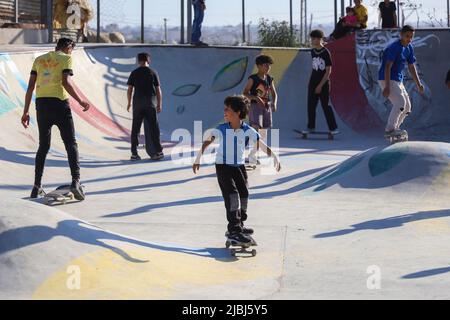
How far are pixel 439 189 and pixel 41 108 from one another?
446 cm

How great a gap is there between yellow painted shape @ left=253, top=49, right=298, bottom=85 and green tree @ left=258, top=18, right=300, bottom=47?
630 centimetres

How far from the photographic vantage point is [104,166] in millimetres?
12984

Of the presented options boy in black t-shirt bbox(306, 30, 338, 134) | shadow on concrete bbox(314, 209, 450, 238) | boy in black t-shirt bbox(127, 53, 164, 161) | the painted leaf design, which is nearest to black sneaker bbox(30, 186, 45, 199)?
shadow on concrete bbox(314, 209, 450, 238)

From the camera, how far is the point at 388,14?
781 inches

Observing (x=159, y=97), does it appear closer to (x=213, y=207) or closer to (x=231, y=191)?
(x=213, y=207)

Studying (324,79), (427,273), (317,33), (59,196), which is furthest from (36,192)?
(324,79)

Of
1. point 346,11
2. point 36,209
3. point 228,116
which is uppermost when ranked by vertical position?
point 346,11

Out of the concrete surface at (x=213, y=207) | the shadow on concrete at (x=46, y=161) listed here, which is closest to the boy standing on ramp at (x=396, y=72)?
the concrete surface at (x=213, y=207)

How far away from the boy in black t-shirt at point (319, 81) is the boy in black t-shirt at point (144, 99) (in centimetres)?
384

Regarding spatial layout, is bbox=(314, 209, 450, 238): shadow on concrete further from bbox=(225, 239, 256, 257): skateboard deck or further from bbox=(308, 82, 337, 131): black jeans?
bbox=(308, 82, 337, 131): black jeans

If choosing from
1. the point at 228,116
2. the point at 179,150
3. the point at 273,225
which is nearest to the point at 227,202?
the point at 228,116

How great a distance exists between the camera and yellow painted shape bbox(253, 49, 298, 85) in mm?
19250
